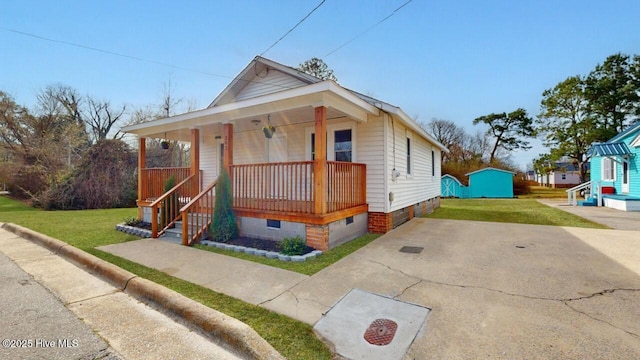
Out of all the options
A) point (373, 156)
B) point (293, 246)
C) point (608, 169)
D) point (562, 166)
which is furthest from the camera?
point (562, 166)

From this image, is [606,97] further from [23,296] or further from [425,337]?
[23,296]

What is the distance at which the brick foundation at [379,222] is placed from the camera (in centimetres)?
700

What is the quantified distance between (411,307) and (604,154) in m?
15.3

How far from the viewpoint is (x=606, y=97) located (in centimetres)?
1989

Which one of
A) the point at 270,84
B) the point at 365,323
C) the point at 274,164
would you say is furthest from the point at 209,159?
the point at 365,323

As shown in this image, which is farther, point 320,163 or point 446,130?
point 446,130

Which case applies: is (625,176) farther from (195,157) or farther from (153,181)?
(153,181)

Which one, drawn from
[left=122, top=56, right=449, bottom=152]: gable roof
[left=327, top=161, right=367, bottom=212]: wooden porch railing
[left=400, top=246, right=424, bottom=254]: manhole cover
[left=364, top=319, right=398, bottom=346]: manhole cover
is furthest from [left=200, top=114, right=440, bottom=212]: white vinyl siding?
[left=364, top=319, right=398, bottom=346]: manhole cover

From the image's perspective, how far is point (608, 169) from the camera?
566 inches

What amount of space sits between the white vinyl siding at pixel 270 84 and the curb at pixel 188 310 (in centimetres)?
594

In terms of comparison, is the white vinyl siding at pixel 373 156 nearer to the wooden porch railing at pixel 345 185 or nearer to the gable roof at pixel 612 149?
the wooden porch railing at pixel 345 185

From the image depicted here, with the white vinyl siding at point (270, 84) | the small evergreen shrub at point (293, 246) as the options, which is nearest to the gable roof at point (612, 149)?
the white vinyl siding at point (270, 84)

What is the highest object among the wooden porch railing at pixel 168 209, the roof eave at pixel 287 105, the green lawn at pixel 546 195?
the roof eave at pixel 287 105

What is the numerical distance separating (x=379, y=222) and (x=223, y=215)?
3774mm
